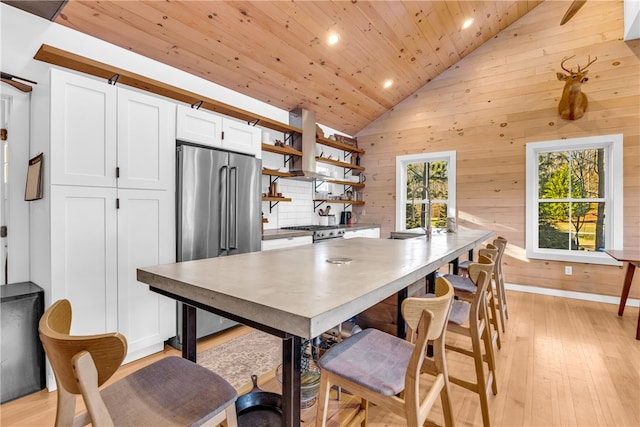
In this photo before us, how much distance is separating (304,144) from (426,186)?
218 centimetres

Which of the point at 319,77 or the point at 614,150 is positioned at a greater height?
the point at 319,77

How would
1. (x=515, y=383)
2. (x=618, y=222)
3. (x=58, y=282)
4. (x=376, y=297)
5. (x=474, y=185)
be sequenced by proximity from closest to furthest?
(x=376, y=297), (x=58, y=282), (x=515, y=383), (x=618, y=222), (x=474, y=185)

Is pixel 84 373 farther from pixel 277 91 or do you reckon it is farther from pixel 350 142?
pixel 350 142

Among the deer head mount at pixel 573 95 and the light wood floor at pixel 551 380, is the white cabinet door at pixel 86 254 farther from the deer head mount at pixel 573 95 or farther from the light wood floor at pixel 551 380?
the deer head mount at pixel 573 95

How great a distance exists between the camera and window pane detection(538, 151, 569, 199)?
423cm

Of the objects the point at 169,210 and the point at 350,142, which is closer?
the point at 169,210

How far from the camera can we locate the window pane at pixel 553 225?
4234mm

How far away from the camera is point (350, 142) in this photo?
221 inches

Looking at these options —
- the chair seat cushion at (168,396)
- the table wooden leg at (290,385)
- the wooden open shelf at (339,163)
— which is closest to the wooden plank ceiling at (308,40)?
the wooden open shelf at (339,163)

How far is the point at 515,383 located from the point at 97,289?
117 inches

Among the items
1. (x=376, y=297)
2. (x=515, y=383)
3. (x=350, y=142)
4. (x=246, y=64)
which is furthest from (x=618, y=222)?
(x=246, y=64)

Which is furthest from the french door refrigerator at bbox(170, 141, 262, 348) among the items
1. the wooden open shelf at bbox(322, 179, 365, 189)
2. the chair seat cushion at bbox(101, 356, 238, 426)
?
the wooden open shelf at bbox(322, 179, 365, 189)

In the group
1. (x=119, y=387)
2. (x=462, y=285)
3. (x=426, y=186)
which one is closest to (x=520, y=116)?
(x=426, y=186)

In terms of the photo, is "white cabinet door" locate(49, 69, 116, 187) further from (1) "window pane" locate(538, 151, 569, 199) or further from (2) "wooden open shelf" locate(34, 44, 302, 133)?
(1) "window pane" locate(538, 151, 569, 199)
